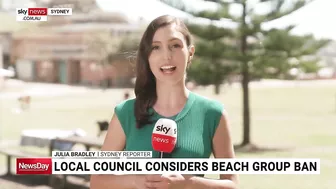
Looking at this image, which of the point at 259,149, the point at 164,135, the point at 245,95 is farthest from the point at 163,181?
the point at 245,95

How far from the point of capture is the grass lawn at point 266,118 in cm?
329

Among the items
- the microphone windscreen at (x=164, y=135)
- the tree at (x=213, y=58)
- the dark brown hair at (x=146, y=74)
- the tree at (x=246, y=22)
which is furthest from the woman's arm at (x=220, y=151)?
the tree at (x=213, y=58)

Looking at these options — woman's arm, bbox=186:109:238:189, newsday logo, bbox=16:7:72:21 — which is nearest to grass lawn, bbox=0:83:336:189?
newsday logo, bbox=16:7:72:21

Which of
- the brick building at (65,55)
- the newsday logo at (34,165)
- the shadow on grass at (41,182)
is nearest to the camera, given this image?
the newsday logo at (34,165)

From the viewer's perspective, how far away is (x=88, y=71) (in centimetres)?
402

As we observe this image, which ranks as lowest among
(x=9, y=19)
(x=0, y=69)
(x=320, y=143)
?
(x=320, y=143)

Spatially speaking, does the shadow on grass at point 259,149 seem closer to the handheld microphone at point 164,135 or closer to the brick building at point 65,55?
the brick building at point 65,55

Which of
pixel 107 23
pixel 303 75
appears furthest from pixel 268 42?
pixel 107 23

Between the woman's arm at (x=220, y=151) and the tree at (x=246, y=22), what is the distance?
52.8 inches

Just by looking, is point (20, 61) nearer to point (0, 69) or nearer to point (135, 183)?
point (0, 69)

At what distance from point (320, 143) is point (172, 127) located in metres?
2.12

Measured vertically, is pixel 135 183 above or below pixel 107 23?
below

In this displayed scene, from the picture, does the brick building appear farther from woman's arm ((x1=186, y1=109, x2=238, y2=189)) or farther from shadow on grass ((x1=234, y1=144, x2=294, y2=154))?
woman's arm ((x1=186, y1=109, x2=238, y2=189))
